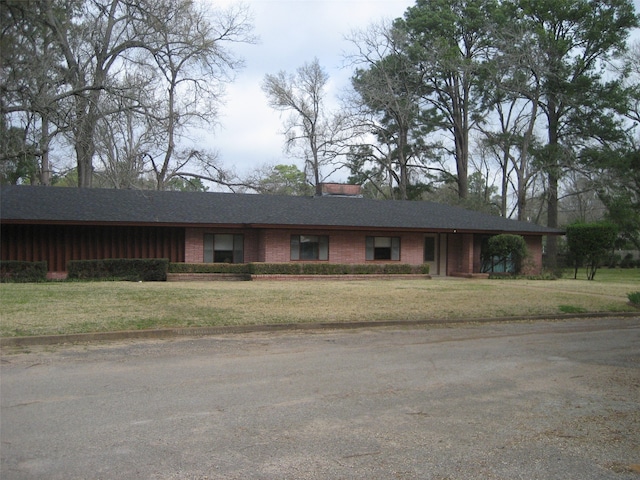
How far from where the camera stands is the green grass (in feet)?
39.5

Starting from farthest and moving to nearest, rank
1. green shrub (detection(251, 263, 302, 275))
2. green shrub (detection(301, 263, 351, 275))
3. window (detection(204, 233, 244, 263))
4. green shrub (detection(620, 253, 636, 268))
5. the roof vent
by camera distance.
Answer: green shrub (detection(620, 253, 636, 268))
the roof vent
window (detection(204, 233, 244, 263))
green shrub (detection(301, 263, 351, 275))
green shrub (detection(251, 263, 302, 275))

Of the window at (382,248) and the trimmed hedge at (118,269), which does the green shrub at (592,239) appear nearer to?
the window at (382,248)

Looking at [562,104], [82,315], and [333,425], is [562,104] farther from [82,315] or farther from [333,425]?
[333,425]

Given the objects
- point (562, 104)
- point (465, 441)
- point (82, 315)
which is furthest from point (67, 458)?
point (562, 104)

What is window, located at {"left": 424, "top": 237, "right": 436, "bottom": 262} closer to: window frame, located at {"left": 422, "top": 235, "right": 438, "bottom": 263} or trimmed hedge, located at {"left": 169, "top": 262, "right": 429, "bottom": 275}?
window frame, located at {"left": 422, "top": 235, "right": 438, "bottom": 263}

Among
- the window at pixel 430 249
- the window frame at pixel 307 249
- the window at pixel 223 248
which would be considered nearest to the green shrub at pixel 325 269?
the window frame at pixel 307 249

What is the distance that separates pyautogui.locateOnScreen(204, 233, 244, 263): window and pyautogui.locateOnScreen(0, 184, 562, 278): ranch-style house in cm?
4

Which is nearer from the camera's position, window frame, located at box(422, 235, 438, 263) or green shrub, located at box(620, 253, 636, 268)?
window frame, located at box(422, 235, 438, 263)

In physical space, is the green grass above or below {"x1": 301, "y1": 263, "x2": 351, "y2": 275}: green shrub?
below

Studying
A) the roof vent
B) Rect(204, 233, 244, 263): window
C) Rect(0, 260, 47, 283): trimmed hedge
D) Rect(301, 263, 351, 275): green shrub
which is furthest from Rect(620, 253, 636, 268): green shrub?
Rect(0, 260, 47, 283): trimmed hedge

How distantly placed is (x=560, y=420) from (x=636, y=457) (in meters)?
1.02

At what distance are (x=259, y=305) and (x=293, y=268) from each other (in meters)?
10.1

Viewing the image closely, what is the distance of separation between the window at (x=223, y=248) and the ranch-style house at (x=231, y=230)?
Result: 44 millimetres

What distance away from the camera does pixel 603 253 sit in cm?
2958
